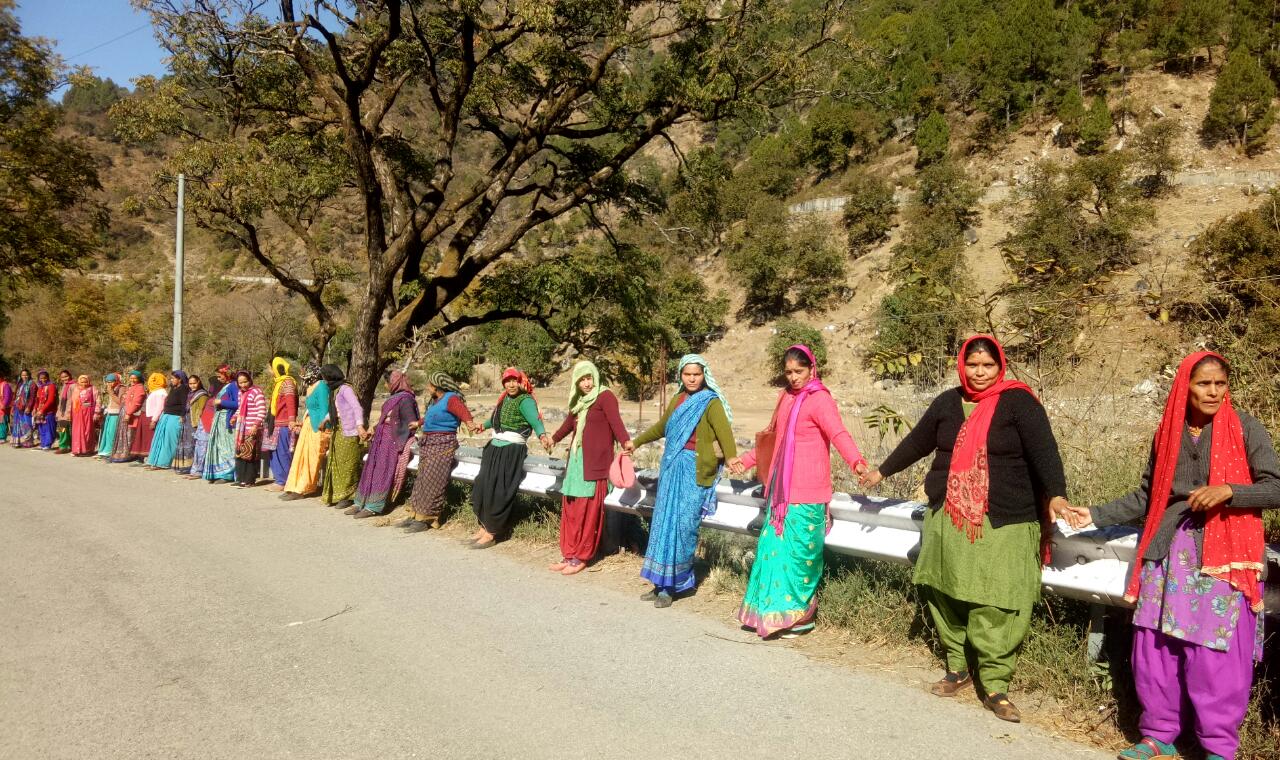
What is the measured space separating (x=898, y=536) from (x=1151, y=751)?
1699 mm

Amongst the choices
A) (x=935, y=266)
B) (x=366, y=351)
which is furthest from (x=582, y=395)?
(x=935, y=266)

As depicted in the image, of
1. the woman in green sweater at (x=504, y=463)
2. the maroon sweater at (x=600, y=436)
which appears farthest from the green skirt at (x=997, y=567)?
the woman in green sweater at (x=504, y=463)

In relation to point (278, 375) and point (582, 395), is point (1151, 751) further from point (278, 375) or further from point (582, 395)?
point (278, 375)

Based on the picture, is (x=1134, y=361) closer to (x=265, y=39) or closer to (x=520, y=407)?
(x=520, y=407)

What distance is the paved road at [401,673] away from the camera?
12.3 ft

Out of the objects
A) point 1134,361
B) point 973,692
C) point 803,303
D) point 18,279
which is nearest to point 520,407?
point 973,692

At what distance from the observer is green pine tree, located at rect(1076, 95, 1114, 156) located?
45.3 m

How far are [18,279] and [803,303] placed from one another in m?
33.4

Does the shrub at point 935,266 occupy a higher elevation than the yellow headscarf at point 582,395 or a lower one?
higher

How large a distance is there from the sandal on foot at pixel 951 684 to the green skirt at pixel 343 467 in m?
7.45

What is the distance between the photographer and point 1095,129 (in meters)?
45.2

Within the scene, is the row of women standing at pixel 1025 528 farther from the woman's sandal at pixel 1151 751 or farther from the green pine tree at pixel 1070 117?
the green pine tree at pixel 1070 117

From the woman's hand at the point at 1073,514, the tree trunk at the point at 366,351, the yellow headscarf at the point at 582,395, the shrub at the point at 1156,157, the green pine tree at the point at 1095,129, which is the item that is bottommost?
the woman's hand at the point at 1073,514

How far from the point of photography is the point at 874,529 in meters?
5.09
